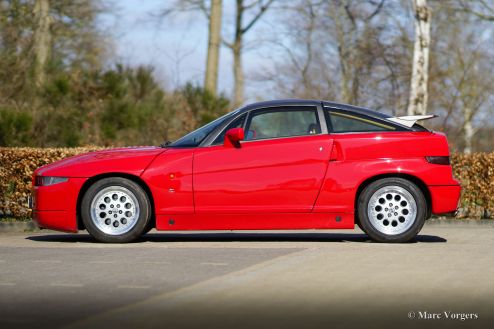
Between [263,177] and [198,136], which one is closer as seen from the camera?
[263,177]

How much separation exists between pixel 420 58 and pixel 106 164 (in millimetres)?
14513

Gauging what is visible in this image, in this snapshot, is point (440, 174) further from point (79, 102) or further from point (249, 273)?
point (79, 102)

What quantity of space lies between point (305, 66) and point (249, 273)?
107 feet

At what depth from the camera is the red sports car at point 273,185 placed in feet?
39.1

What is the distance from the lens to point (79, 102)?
25.3 m

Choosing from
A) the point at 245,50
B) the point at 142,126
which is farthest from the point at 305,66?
the point at 142,126

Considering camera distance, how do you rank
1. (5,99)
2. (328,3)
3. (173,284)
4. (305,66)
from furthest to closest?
(305,66)
(328,3)
(5,99)
(173,284)

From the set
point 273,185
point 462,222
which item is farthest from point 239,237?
point 462,222

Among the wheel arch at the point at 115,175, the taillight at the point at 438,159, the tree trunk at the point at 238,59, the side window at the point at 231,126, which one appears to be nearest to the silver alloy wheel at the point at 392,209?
the taillight at the point at 438,159

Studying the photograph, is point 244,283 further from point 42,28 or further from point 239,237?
point 42,28

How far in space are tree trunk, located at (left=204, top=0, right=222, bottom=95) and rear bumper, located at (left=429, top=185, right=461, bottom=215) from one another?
2122cm

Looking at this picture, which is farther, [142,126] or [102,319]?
[142,126]

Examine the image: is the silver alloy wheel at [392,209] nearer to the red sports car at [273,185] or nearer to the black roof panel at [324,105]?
the red sports car at [273,185]

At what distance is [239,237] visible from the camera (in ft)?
43.9
